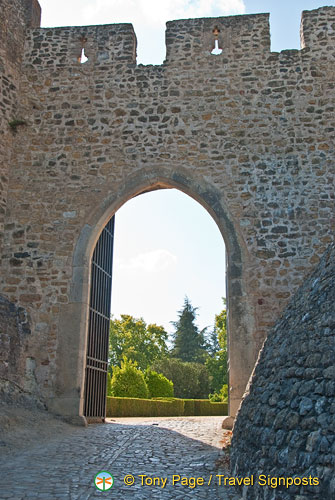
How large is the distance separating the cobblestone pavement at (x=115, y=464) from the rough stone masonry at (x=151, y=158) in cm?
126

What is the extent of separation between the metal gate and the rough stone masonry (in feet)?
1.44

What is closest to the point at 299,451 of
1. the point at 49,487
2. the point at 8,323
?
the point at 49,487

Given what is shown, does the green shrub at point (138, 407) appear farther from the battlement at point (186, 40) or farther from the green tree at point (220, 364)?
the green tree at point (220, 364)

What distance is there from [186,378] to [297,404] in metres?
23.0

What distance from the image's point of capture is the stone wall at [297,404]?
286cm

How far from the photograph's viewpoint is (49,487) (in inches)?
146

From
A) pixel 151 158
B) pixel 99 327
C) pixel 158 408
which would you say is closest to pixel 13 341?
pixel 99 327

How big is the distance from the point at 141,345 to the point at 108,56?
89.7 ft

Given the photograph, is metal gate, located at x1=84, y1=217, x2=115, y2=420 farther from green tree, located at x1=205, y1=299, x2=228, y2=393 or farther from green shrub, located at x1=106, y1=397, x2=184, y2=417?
green tree, located at x1=205, y1=299, x2=228, y2=393

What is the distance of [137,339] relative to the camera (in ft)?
113

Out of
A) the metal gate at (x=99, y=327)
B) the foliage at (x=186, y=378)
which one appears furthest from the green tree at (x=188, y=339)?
the metal gate at (x=99, y=327)

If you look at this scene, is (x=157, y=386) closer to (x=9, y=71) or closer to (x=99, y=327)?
(x=99, y=327)

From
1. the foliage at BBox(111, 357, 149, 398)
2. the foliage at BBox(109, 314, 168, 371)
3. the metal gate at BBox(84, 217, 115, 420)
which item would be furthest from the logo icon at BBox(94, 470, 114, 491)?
the foliage at BBox(109, 314, 168, 371)

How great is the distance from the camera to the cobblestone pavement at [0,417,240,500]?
3693 mm
